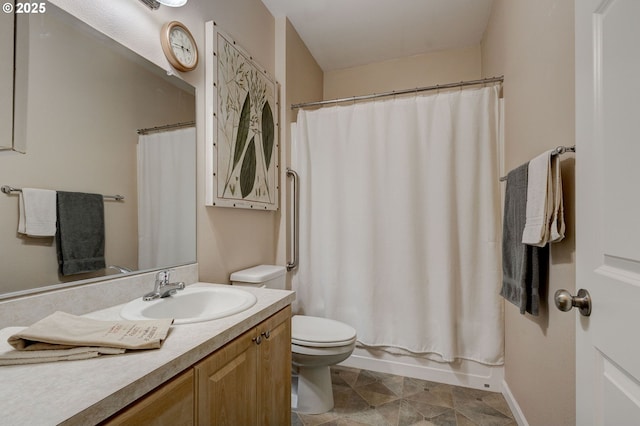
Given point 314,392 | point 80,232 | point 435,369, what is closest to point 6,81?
point 80,232

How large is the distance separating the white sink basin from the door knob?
0.92 metres

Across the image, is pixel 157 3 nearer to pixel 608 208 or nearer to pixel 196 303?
pixel 196 303

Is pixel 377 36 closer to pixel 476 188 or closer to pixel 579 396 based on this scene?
pixel 476 188

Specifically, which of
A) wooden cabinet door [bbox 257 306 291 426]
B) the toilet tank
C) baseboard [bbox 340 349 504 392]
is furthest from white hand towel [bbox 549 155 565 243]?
the toilet tank

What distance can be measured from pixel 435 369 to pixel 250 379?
154 centimetres

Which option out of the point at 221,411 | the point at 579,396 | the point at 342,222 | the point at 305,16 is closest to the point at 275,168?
the point at 342,222

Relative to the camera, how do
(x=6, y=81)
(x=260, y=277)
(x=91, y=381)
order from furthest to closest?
(x=260, y=277), (x=6, y=81), (x=91, y=381)

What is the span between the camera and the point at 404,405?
177 centimetres

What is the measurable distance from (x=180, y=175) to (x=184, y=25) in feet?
2.35

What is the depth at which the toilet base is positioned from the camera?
67.1 inches

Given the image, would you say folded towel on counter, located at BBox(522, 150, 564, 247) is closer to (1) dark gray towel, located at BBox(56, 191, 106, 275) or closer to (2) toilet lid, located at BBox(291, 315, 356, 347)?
(2) toilet lid, located at BBox(291, 315, 356, 347)

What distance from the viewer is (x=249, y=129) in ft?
6.19

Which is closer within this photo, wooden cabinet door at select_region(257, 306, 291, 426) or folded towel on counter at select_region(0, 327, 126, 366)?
folded towel on counter at select_region(0, 327, 126, 366)

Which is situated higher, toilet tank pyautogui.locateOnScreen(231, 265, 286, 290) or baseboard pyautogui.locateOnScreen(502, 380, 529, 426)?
toilet tank pyautogui.locateOnScreen(231, 265, 286, 290)
